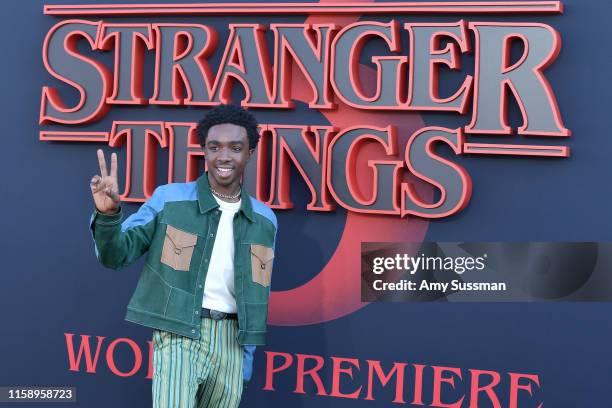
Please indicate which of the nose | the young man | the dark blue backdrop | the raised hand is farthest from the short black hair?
the dark blue backdrop

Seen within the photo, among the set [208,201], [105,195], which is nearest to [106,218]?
[105,195]

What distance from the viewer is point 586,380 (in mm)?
5695

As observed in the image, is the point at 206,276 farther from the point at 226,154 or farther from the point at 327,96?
the point at 327,96

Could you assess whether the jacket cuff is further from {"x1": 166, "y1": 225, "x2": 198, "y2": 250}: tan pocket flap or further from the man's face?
the man's face

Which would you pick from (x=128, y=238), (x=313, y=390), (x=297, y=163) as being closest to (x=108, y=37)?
(x=297, y=163)

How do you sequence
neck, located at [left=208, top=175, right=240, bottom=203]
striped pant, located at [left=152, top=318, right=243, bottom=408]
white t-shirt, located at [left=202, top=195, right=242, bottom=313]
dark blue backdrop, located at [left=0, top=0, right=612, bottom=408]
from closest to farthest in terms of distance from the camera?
1. striped pant, located at [left=152, top=318, right=243, bottom=408]
2. white t-shirt, located at [left=202, top=195, right=242, bottom=313]
3. neck, located at [left=208, top=175, right=240, bottom=203]
4. dark blue backdrop, located at [left=0, top=0, right=612, bottom=408]

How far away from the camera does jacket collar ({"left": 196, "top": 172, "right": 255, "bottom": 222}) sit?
511 cm

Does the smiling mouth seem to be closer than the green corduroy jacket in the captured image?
No

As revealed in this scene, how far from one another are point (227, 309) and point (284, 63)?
5.23 feet

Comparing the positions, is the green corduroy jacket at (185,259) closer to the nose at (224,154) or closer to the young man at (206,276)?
the young man at (206,276)

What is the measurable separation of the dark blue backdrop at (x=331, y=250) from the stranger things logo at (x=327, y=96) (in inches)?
2.8

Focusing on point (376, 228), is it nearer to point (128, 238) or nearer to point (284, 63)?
point (284, 63)

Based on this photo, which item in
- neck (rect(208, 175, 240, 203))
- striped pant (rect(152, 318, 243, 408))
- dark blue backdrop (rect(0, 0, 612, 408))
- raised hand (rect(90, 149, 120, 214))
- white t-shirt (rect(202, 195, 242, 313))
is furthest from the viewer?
dark blue backdrop (rect(0, 0, 612, 408))

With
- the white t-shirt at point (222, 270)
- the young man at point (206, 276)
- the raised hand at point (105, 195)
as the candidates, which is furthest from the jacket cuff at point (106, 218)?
the white t-shirt at point (222, 270)
